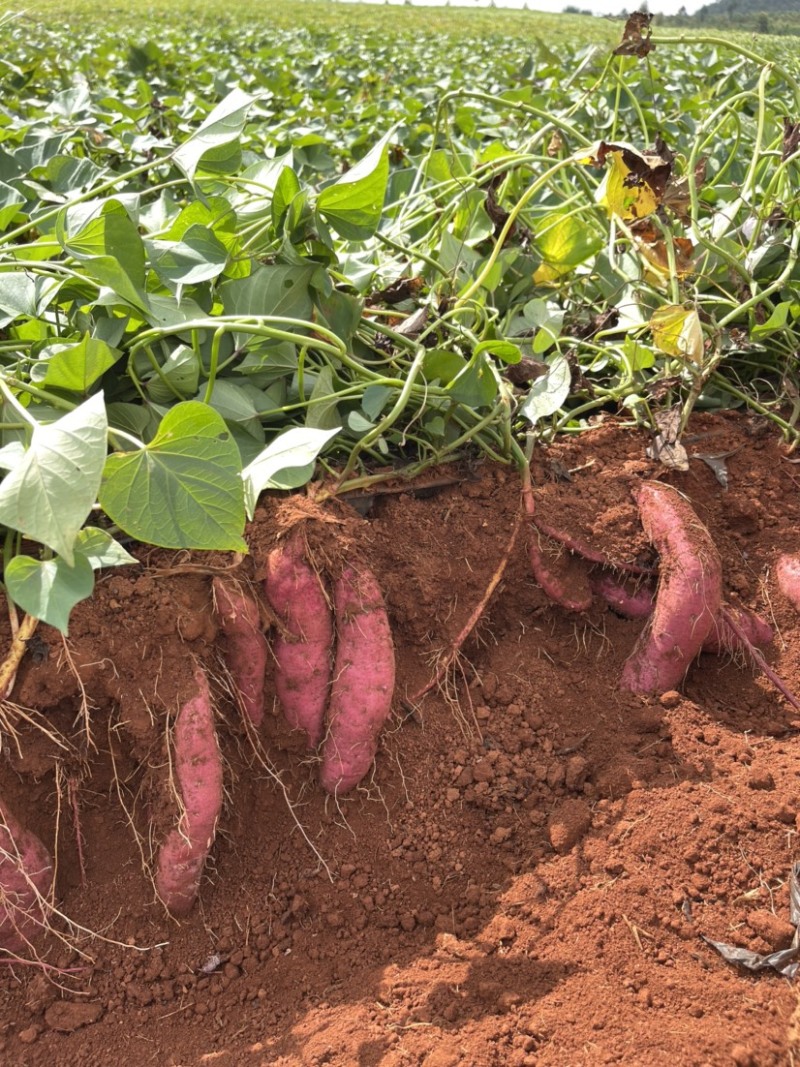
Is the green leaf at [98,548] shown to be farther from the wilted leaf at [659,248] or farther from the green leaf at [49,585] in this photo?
the wilted leaf at [659,248]

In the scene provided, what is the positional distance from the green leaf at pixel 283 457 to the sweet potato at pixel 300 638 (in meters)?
0.16

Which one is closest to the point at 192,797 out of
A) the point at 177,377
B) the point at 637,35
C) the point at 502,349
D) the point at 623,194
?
the point at 177,377

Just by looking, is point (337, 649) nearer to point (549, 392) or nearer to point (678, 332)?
point (549, 392)

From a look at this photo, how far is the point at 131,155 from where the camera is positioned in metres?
2.74

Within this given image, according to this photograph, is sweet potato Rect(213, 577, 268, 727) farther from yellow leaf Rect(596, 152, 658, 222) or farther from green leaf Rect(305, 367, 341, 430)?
yellow leaf Rect(596, 152, 658, 222)

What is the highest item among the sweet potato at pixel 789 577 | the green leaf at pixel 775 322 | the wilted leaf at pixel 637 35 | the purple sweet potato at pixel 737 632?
the wilted leaf at pixel 637 35

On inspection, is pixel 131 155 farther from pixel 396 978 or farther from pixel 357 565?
pixel 396 978

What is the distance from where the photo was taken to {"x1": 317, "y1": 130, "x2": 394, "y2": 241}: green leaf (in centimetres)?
143

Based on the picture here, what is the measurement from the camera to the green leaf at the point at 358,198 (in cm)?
143

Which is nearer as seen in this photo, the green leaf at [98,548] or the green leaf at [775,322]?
the green leaf at [98,548]

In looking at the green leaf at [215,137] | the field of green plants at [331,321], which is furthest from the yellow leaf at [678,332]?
the green leaf at [215,137]

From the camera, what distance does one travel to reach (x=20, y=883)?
4.36 ft

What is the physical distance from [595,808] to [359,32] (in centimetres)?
1336

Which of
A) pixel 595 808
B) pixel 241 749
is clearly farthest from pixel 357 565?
pixel 595 808
